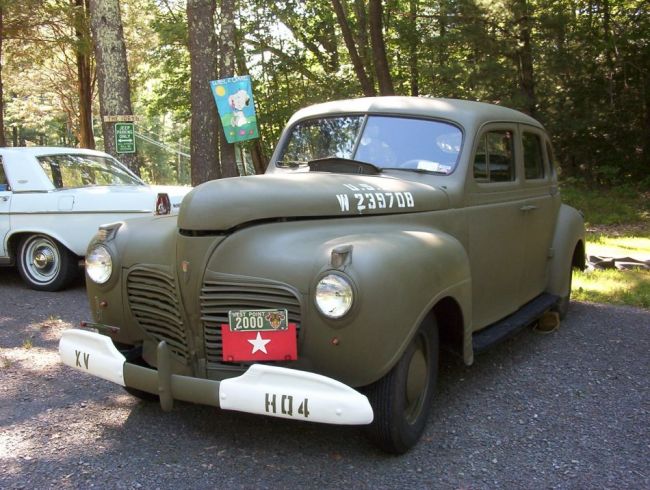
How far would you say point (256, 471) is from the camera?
2.82 meters

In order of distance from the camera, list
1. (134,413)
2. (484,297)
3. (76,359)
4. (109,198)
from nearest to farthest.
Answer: (76,359) < (134,413) < (484,297) < (109,198)

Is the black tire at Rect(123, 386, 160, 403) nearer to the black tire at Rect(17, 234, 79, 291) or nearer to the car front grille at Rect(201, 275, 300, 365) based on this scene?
the car front grille at Rect(201, 275, 300, 365)

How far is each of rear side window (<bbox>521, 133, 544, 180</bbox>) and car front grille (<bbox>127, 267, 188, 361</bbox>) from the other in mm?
2902

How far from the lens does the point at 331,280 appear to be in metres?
2.60

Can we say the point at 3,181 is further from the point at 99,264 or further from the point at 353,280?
the point at 353,280

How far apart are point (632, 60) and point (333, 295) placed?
17.3m

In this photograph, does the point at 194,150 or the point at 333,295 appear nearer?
the point at 333,295

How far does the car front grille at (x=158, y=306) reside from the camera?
117 inches

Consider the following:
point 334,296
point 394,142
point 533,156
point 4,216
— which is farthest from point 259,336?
point 4,216

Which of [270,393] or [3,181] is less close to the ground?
[3,181]

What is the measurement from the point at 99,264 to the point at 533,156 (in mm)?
3390

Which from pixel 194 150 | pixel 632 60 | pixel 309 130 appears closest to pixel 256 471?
pixel 309 130

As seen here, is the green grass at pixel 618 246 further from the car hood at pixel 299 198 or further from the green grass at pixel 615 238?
the car hood at pixel 299 198

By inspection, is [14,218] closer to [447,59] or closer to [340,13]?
[340,13]
